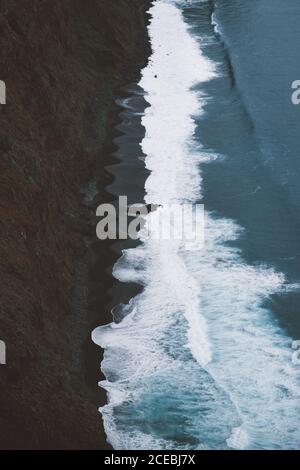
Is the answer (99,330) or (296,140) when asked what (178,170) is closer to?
(296,140)

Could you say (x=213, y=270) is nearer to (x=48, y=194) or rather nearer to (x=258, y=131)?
(x=48, y=194)

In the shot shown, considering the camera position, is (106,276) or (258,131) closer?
(106,276)

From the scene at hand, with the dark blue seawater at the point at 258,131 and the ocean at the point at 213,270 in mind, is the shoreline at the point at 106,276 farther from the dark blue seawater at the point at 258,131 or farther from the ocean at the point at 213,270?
the dark blue seawater at the point at 258,131

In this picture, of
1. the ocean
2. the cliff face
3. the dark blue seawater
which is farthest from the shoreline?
the dark blue seawater

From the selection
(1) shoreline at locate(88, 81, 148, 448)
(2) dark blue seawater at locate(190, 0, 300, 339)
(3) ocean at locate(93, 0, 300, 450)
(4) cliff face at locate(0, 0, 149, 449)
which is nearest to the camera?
(4) cliff face at locate(0, 0, 149, 449)

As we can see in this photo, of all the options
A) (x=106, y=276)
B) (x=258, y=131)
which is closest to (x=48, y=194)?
(x=106, y=276)

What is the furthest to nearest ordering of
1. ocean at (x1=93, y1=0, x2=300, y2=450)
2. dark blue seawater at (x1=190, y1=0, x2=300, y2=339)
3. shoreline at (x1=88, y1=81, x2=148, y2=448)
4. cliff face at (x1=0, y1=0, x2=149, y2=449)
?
dark blue seawater at (x1=190, y1=0, x2=300, y2=339) < shoreline at (x1=88, y1=81, x2=148, y2=448) < ocean at (x1=93, y1=0, x2=300, y2=450) < cliff face at (x1=0, y1=0, x2=149, y2=449)

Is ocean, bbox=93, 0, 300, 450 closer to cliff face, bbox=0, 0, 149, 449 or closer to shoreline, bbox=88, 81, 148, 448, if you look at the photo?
shoreline, bbox=88, 81, 148, 448
